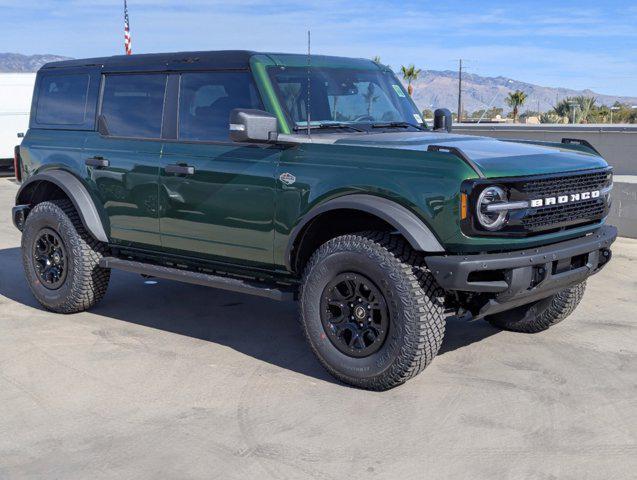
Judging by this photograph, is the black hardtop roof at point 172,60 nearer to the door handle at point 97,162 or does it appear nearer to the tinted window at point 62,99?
the tinted window at point 62,99

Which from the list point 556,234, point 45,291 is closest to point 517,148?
point 556,234

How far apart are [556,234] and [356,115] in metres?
1.67

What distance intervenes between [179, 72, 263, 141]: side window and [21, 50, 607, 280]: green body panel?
0.31 ft

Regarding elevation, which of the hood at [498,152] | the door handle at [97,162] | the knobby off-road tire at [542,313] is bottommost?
the knobby off-road tire at [542,313]

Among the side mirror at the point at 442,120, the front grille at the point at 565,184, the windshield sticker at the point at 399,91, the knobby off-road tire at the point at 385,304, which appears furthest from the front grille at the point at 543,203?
the side mirror at the point at 442,120

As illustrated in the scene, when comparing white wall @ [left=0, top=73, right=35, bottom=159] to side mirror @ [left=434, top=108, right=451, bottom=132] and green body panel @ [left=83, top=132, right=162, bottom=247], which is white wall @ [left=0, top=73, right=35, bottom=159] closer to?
green body panel @ [left=83, top=132, right=162, bottom=247]

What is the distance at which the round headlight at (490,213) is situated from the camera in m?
4.53

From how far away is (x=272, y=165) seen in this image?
529 centimetres

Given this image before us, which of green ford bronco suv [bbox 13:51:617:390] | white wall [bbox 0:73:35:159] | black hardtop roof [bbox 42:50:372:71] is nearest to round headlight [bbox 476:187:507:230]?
green ford bronco suv [bbox 13:51:617:390]

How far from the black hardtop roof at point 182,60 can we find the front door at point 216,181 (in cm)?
7

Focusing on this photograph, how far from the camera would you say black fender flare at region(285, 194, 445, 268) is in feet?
15.1

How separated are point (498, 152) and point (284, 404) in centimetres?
193

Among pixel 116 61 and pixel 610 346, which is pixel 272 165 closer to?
pixel 116 61

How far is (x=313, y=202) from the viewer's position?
5.07 meters
